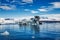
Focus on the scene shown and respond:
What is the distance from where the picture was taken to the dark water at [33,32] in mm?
1848

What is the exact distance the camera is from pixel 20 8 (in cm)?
188

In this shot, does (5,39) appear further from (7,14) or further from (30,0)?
(30,0)

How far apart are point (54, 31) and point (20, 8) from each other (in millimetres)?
514

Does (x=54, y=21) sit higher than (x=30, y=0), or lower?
lower

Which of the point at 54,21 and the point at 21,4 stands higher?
the point at 21,4

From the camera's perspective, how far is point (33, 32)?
6.14ft

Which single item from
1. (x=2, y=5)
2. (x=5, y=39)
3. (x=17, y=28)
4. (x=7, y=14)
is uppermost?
(x=2, y=5)

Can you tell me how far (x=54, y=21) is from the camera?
1.87 metres

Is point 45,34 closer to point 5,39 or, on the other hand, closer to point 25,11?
point 25,11

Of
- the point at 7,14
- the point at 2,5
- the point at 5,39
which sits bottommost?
the point at 5,39

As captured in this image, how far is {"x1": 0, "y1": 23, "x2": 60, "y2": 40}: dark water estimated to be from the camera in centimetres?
185

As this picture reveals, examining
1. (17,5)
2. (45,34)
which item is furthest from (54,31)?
(17,5)

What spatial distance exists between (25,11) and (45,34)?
1.25 ft

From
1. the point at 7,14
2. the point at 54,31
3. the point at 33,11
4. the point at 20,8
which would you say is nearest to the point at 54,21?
the point at 54,31
